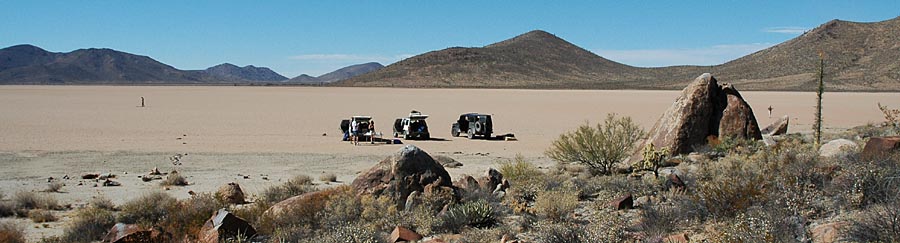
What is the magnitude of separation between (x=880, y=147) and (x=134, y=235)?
9464 mm

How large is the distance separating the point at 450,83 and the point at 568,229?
113784 millimetres

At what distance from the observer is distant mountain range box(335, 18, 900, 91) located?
91.9 m

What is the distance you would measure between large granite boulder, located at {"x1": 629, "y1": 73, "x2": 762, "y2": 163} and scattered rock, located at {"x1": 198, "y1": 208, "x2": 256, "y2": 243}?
8.99 metres

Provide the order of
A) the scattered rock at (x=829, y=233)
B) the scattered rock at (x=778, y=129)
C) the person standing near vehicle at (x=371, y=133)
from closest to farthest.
Answer: the scattered rock at (x=829, y=233) → the scattered rock at (x=778, y=129) → the person standing near vehicle at (x=371, y=133)

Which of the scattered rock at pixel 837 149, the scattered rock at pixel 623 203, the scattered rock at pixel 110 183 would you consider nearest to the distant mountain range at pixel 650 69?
the scattered rock at pixel 837 149

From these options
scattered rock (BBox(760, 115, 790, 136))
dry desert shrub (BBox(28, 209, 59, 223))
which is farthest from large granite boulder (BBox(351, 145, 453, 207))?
scattered rock (BBox(760, 115, 790, 136))

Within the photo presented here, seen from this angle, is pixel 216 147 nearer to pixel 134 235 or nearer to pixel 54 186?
pixel 54 186

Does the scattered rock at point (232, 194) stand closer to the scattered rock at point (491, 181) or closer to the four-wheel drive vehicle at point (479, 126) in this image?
the scattered rock at point (491, 181)

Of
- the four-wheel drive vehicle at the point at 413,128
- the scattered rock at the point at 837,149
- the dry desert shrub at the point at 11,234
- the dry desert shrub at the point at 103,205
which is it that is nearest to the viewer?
the dry desert shrub at the point at 11,234

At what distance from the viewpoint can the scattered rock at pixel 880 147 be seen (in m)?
9.95

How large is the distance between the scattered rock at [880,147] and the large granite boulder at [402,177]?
5.59 m

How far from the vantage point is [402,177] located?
988 centimetres

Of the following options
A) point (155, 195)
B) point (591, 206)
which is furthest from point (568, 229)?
point (155, 195)

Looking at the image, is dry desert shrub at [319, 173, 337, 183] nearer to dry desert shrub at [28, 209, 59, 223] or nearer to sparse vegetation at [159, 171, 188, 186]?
sparse vegetation at [159, 171, 188, 186]
